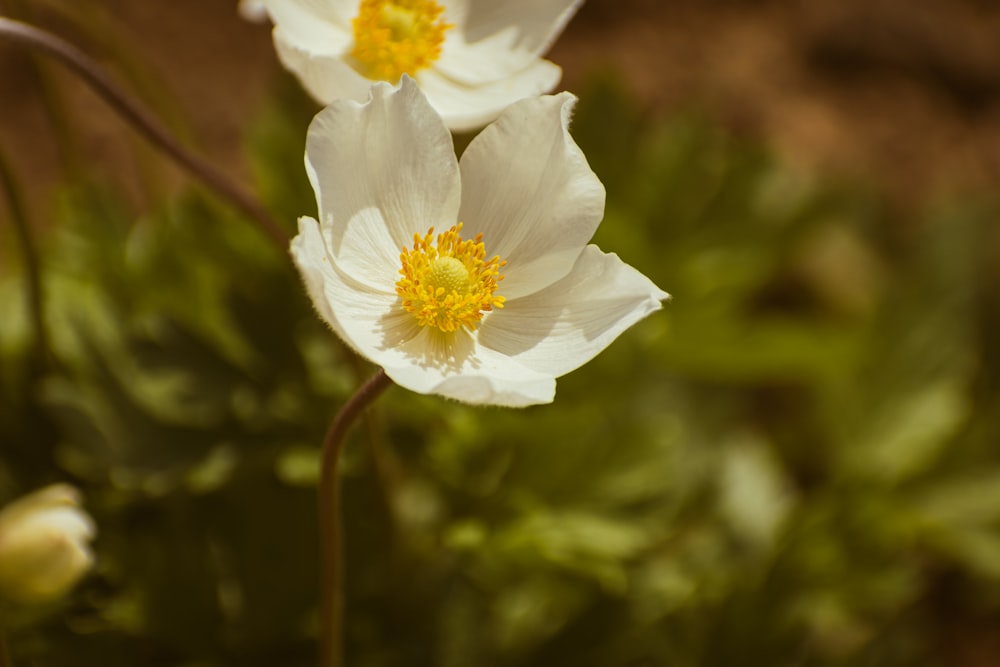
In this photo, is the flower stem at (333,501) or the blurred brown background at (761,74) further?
the blurred brown background at (761,74)

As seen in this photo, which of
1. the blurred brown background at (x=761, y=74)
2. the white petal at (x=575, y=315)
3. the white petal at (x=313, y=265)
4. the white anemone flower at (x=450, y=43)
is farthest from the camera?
the blurred brown background at (x=761, y=74)

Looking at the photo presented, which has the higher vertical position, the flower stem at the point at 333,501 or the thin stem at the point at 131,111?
Answer: the thin stem at the point at 131,111

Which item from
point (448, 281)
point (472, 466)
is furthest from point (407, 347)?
point (472, 466)

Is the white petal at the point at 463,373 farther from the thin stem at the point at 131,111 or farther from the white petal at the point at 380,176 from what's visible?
the thin stem at the point at 131,111

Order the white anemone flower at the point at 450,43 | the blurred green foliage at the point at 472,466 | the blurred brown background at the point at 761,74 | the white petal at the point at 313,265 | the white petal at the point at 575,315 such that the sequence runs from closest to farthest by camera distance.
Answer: the white petal at the point at 313,265 < the white petal at the point at 575,315 < the white anemone flower at the point at 450,43 < the blurred green foliage at the point at 472,466 < the blurred brown background at the point at 761,74

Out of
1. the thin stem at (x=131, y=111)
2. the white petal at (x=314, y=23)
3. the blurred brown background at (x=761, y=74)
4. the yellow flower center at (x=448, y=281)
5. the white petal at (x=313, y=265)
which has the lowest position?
the white petal at (x=313, y=265)

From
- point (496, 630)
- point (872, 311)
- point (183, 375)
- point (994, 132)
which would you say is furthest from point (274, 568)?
point (994, 132)

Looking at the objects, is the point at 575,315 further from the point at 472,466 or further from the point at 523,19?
the point at 472,466

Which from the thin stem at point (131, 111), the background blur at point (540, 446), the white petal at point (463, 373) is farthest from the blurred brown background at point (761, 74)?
the white petal at point (463, 373)
